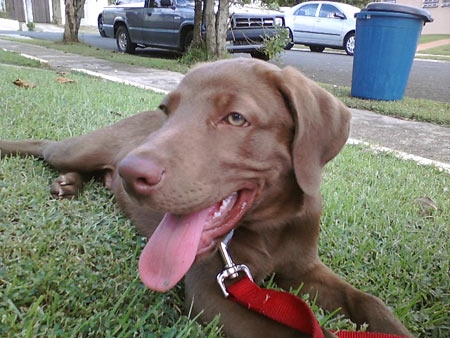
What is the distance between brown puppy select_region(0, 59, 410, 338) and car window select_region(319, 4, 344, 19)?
66.2 feet

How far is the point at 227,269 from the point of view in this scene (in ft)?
6.43

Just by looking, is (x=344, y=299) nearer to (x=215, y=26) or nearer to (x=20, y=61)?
(x=20, y=61)

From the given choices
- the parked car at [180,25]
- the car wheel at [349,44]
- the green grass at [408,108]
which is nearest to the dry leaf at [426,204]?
the green grass at [408,108]

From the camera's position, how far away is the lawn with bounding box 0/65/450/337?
1.76 m

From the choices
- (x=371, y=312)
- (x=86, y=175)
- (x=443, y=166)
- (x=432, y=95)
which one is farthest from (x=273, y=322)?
(x=432, y=95)

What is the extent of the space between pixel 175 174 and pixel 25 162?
211 centimetres

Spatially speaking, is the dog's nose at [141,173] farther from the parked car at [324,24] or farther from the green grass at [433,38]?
the green grass at [433,38]

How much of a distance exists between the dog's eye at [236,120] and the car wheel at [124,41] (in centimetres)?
1507

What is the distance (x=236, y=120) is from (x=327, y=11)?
2081 centimetres

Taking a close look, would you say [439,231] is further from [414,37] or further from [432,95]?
[432,95]

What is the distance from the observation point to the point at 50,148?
3385mm

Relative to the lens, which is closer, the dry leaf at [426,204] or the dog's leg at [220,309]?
the dog's leg at [220,309]

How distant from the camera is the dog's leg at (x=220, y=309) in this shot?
177 centimetres

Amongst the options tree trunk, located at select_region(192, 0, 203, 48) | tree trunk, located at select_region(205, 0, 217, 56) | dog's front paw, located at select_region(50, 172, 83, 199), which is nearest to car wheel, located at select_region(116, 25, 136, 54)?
tree trunk, located at select_region(192, 0, 203, 48)
